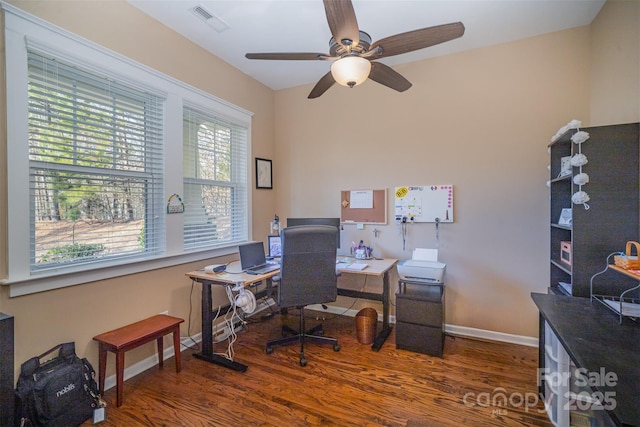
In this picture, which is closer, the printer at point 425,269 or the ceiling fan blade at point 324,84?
the ceiling fan blade at point 324,84

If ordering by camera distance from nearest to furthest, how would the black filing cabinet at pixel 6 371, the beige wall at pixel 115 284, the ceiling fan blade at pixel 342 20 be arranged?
1. the black filing cabinet at pixel 6 371
2. the ceiling fan blade at pixel 342 20
3. the beige wall at pixel 115 284

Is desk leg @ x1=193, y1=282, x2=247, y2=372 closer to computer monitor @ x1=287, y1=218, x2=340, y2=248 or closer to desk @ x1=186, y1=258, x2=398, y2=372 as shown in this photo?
desk @ x1=186, y1=258, x2=398, y2=372

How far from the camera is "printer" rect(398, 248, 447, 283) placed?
262cm

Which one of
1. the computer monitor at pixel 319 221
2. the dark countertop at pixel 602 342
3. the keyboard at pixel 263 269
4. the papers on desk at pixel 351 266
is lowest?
the papers on desk at pixel 351 266

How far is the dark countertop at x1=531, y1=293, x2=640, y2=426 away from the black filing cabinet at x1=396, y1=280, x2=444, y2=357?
2.92 feet

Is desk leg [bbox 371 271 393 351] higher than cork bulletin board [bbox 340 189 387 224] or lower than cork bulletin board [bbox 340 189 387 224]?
lower

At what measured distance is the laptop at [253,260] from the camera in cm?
261

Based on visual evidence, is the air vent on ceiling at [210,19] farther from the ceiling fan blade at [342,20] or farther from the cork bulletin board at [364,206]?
the cork bulletin board at [364,206]

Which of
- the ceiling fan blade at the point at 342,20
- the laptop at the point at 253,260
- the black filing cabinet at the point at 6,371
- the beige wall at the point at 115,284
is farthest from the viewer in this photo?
the laptop at the point at 253,260

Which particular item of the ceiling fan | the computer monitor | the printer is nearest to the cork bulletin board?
the computer monitor

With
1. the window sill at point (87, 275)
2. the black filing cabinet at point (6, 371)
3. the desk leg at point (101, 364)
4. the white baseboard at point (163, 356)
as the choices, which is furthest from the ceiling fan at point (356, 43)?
the white baseboard at point (163, 356)

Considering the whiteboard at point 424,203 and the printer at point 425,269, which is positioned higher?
the whiteboard at point 424,203

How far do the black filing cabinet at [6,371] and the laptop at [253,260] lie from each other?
144 cm

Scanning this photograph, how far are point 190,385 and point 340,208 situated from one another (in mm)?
2297
